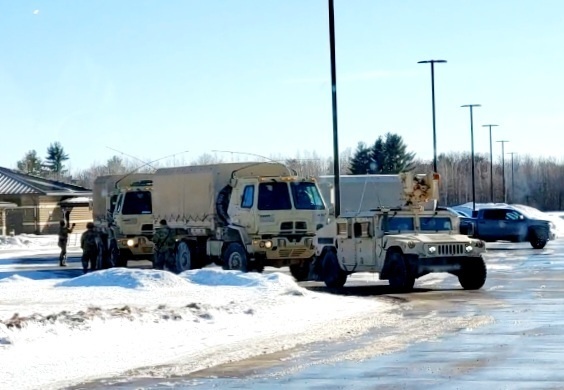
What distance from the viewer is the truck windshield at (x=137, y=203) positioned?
36188 millimetres

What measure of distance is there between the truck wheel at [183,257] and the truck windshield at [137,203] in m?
3.95

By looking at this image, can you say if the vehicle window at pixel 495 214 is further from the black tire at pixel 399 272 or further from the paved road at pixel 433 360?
the paved road at pixel 433 360

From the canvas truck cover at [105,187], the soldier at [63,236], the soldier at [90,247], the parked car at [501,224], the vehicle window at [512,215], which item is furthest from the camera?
the vehicle window at [512,215]

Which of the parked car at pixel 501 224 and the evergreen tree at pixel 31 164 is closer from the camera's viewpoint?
the parked car at pixel 501 224

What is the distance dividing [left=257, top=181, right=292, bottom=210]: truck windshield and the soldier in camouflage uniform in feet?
14.8

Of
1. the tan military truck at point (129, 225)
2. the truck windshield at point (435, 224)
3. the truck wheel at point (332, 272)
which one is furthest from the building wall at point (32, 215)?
the truck windshield at point (435, 224)

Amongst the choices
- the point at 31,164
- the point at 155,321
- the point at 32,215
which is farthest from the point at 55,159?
the point at 155,321

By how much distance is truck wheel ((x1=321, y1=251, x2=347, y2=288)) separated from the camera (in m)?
26.2

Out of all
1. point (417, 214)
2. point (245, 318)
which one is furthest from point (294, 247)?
point (245, 318)

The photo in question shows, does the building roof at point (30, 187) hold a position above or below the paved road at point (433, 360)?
above

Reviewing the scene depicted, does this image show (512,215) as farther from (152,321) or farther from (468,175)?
(468,175)

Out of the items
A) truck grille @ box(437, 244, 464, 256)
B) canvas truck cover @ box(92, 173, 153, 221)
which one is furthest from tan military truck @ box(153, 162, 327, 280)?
canvas truck cover @ box(92, 173, 153, 221)

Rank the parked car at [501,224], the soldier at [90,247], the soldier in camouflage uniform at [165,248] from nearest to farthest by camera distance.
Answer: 1. the soldier in camouflage uniform at [165,248]
2. the soldier at [90,247]
3. the parked car at [501,224]

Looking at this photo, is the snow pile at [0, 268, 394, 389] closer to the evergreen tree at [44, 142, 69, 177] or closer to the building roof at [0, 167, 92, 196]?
the building roof at [0, 167, 92, 196]
